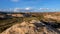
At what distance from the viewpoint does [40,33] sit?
1590cm

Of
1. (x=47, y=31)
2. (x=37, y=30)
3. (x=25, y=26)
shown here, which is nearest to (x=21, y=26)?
(x=25, y=26)

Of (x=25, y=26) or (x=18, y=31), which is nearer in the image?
(x=18, y=31)

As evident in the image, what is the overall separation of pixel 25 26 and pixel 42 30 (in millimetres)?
1882

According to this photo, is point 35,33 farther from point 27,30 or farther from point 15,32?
point 15,32

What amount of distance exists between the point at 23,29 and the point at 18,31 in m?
0.59

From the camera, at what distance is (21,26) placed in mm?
16609

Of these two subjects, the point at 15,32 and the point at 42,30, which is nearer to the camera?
the point at 15,32

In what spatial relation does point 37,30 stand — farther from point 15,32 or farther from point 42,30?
point 15,32

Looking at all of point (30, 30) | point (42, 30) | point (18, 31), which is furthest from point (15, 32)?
point (42, 30)

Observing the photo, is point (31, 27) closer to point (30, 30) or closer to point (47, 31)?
point (30, 30)

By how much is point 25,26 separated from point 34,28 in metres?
1.02

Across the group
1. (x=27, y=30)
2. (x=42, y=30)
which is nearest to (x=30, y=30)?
(x=27, y=30)

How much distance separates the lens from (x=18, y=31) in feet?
51.6

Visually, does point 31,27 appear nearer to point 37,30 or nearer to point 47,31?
point 37,30
